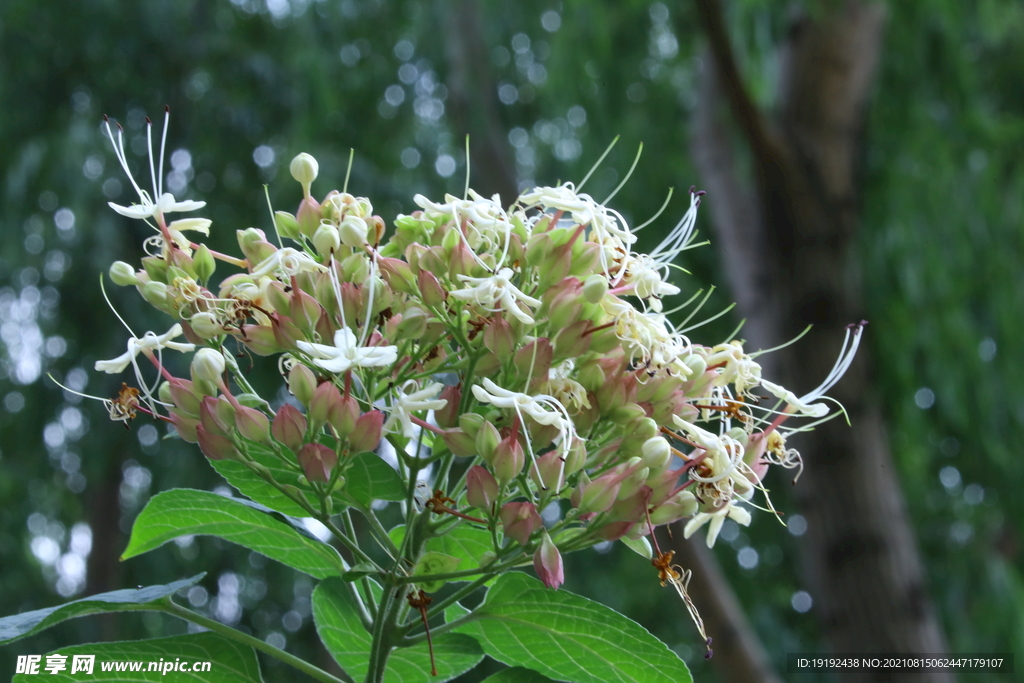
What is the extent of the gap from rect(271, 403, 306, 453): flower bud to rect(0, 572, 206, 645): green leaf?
11cm

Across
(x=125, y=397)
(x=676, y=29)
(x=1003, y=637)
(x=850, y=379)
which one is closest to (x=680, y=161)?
(x=676, y=29)

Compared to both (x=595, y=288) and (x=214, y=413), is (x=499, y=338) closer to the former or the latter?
(x=595, y=288)

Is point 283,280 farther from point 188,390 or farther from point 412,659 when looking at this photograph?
point 412,659

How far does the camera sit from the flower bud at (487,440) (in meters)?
0.58

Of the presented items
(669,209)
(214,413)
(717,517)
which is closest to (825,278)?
(669,209)

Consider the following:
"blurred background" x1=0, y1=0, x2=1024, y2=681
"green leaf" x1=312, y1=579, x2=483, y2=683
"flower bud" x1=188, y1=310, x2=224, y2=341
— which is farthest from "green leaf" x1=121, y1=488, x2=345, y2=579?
"blurred background" x1=0, y1=0, x2=1024, y2=681

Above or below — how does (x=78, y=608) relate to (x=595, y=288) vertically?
below

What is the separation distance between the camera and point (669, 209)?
10.8ft

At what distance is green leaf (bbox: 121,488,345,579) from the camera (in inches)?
27.7

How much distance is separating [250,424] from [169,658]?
19cm

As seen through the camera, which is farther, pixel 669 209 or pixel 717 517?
pixel 669 209

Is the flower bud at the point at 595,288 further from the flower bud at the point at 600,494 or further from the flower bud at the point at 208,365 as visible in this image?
the flower bud at the point at 208,365

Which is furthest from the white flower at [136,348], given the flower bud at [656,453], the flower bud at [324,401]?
the flower bud at [656,453]

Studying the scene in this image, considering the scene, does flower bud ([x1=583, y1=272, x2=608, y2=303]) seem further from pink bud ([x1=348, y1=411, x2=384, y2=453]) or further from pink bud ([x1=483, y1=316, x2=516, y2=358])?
pink bud ([x1=348, y1=411, x2=384, y2=453])
